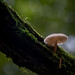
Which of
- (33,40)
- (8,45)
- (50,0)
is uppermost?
(50,0)

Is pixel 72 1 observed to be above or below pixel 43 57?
above

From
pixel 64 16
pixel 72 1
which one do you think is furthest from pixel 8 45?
pixel 64 16

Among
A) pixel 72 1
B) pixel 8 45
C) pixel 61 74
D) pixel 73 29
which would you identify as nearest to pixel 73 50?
pixel 73 29

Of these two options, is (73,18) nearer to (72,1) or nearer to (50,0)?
(72,1)

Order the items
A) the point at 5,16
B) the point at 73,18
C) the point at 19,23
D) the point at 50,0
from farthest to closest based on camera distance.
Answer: the point at 73,18 → the point at 50,0 → the point at 19,23 → the point at 5,16

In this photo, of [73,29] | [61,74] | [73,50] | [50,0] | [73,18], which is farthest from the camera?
[73,50]

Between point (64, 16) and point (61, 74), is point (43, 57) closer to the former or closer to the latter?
point (61, 74)

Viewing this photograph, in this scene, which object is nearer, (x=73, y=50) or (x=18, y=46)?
(x=18, y=46)
